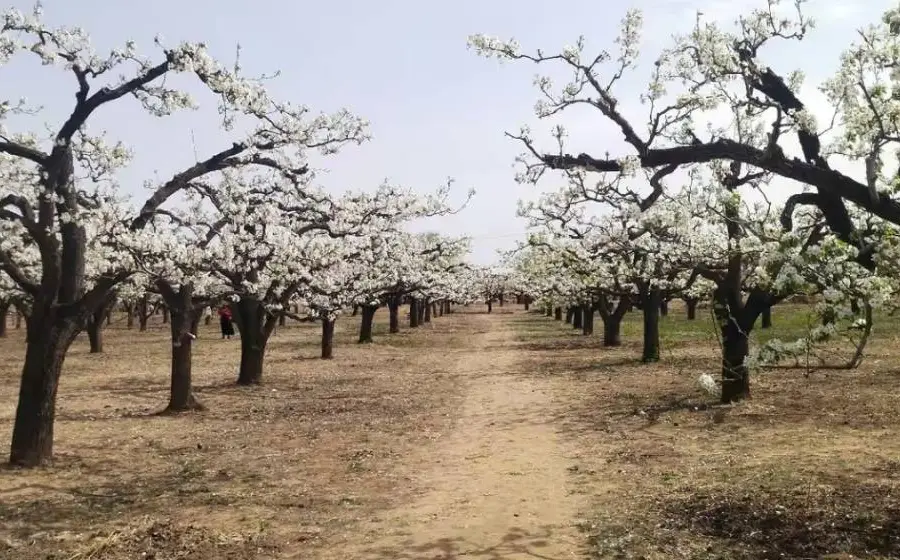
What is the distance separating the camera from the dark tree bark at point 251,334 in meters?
22.4

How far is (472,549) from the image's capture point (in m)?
7.84

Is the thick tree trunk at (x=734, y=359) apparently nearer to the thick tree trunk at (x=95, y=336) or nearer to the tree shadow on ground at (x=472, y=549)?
the tree shadow on ground at (x=472, y=549)

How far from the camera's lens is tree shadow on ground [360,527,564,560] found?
7.63m

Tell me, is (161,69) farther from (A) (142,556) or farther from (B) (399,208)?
(B) (399,208)

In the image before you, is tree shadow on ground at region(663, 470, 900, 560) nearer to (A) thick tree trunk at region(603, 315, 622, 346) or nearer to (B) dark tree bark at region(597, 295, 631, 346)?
(B) dark tree bark at region(597, 295, 631, 346)

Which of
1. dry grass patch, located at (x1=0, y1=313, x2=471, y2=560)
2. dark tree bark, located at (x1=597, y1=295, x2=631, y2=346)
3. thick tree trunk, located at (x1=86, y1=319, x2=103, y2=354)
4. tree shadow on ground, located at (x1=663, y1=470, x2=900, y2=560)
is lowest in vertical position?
dry grass patch, located at (x1=0, y1=313, x2=471, y2=560)

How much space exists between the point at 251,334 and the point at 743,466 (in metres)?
14.9

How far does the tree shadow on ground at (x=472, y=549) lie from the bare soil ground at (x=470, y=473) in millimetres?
30

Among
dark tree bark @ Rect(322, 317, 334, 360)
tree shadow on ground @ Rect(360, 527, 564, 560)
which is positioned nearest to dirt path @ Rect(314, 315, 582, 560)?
tree shadow on ground @ Rect(360, 527, 564, 560)

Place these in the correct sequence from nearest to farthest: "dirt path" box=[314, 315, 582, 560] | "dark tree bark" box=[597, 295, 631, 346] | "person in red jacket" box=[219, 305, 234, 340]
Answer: "dirt path" box=[314, 315, 582, 560], "dark tree bark" box=[597, 295, 631, 346], "person in red jacket" box=[219, 305, 234, 340]

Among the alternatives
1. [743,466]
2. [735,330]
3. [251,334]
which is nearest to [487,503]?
[743,466]

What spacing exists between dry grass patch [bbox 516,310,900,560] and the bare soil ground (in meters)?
0.04

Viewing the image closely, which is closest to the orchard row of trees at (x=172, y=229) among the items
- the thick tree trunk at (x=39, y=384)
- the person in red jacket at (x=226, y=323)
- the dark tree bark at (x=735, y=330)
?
the thick tree trunk at (x=39, y=384)

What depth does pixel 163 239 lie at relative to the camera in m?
15.0
